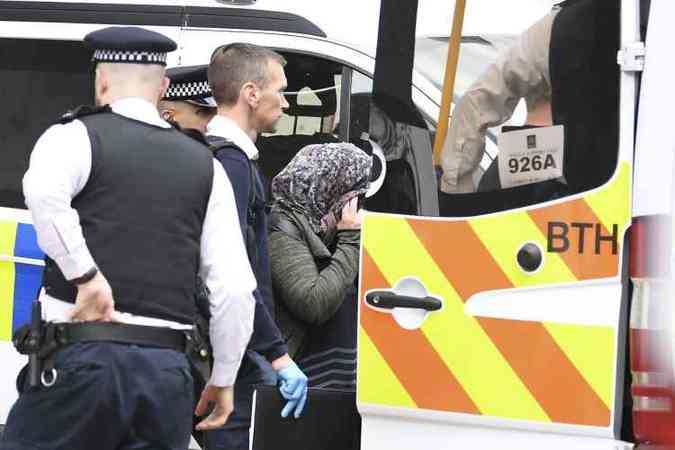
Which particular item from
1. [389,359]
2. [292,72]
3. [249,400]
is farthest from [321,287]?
[292,72]

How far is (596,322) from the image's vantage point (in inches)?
138

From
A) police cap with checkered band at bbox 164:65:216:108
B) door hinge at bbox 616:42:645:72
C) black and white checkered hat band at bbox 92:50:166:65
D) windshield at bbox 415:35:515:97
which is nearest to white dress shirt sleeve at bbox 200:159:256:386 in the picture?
black and white checkered hat band at bbox 92:50:166:65

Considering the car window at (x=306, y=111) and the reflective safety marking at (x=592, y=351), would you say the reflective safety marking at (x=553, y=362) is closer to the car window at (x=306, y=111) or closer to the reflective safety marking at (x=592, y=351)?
the reflective safety marking at (x=592, y=351)

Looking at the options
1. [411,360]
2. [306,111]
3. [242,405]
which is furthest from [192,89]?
[411,360]

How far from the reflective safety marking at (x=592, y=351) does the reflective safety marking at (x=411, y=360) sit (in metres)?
0.29

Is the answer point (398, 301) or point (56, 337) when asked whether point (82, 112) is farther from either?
point (398, 301)

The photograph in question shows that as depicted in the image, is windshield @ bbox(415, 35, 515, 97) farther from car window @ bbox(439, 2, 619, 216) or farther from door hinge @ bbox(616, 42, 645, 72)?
door hinge @ bbox(616, 42, 645, 72)

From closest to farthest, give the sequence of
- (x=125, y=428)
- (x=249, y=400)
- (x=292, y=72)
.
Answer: (x=125, y=428), (x=249, y=400), (x=292, y=72)

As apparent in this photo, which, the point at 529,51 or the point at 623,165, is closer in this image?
the point at 623,165

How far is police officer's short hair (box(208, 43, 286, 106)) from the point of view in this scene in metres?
4.30

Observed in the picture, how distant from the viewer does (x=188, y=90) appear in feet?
16.9

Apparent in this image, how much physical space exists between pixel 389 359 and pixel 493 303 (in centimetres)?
32

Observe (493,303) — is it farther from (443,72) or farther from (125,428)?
(125,428)

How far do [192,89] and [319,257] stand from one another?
3.01ft
